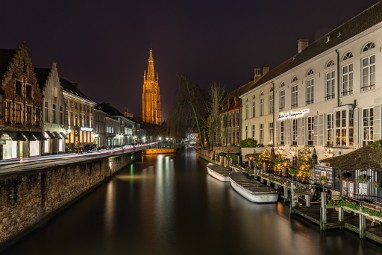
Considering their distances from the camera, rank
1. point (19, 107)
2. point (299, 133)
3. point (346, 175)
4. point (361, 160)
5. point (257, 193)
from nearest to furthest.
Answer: point (361, 160) → point (346, 175) → point (257, 193) → point (299, 133) → point (19, 107)

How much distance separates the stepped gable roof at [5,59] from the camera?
1189 inches

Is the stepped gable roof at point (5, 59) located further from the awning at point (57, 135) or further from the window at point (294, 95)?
the window at point (294, 95)

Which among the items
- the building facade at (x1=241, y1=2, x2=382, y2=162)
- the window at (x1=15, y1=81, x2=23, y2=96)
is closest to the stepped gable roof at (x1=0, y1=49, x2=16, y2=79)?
the window at (x1=15, y1=81, x2=23, y2=96)

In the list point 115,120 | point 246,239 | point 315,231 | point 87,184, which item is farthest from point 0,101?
point 115,120

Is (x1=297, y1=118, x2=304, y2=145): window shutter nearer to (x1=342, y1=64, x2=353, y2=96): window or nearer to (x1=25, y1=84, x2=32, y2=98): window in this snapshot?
(x1=342, y1=64, x2=353, y2=96): window

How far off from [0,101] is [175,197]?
17717mm

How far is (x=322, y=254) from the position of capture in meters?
12.4

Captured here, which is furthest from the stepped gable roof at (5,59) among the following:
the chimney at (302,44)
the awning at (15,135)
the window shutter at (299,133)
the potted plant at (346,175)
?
the chimney at (302,44)

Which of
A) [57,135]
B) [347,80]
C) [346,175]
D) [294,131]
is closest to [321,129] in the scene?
[347,80]

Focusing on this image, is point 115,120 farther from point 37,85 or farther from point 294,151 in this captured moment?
point 294,151

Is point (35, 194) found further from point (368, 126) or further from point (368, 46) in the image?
point (368, 46)

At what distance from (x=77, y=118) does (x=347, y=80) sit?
43945 mm

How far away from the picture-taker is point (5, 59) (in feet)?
103

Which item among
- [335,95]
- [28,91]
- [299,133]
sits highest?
[28,91]
